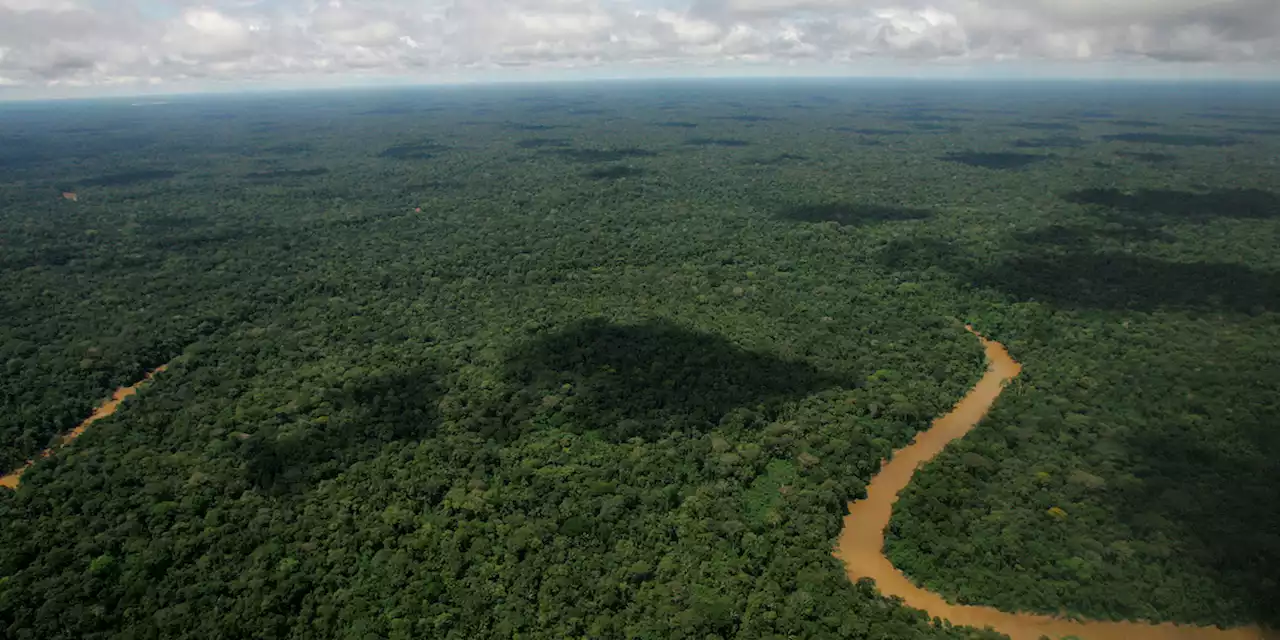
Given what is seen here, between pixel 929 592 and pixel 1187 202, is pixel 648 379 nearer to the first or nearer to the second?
pixel 929 592

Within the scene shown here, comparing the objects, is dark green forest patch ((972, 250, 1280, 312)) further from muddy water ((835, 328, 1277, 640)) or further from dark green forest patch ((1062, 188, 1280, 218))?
dark green forest patch ((1062, 188, 1280, 218))

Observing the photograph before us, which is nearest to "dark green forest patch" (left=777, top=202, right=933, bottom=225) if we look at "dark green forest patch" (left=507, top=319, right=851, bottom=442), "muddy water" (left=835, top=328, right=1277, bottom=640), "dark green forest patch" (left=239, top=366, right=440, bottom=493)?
"dark green forest patch" (left=507, top=319, right=851, bottom=442)

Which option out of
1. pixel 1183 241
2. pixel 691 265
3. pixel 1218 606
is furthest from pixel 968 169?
pixel 1218 606

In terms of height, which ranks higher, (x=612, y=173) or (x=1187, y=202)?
(x=612, y=173)

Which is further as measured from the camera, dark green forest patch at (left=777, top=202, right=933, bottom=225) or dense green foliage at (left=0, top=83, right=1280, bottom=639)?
dark green forest patch at (left=777, top=202, right=933, bottom=225)

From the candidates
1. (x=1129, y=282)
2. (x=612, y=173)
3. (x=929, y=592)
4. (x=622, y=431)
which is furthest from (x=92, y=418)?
(x=612, y=173)

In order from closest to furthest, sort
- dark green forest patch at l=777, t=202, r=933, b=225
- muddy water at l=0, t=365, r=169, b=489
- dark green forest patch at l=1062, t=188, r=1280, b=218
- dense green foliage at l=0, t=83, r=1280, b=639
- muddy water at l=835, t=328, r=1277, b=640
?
1. muddy water at l=835, t=328, r=1277, b=640
2. dense green foliage at l=0, t=83, r=1280, b=639
3. muddy water at l=0, t=365, r=169, b=489
4. dark green forest patch at l=777, t=202, r=933, b=225
5. dark green forest patch at l=1062, t=188, r=1280, b=218

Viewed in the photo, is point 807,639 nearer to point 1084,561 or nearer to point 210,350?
point 1084,561
